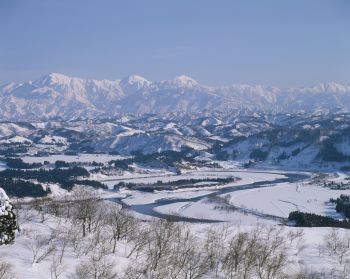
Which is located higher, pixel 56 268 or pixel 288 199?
pixel 56 268

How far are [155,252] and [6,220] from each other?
14.4 m

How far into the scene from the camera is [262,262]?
44.5 meters

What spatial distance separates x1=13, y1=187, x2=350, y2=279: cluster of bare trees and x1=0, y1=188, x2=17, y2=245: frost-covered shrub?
2.93 metres

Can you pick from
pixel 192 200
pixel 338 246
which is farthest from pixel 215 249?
pixel 192 200

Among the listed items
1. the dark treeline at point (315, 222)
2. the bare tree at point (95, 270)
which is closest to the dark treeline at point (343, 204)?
the dark treeline at point (315, 222)

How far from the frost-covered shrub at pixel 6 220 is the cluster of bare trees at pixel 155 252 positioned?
2.93m

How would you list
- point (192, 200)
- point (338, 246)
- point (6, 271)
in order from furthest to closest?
1. point (192, 200)
2. point (338, 246)
3. point (6, 271)

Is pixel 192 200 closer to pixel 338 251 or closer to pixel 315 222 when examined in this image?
pixel 315 222

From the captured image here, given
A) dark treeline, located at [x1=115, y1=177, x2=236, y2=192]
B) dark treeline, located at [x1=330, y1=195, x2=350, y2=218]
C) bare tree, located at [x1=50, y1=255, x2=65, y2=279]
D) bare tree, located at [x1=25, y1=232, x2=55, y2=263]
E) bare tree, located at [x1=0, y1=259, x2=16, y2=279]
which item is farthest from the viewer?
dark treeline, located at [x1=115, y1=177, x2=236, y2=192]

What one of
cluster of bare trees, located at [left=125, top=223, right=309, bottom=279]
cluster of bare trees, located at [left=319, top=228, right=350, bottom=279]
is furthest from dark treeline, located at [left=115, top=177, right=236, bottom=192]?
cluster of bare trees, located at [left=125, top=223, right=309, bottom=279]

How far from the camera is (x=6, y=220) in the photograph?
38.9 m

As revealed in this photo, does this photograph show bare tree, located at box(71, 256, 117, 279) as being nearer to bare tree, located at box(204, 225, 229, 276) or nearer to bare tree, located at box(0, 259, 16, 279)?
bare tree, located at box(0, 259, 16, 279)

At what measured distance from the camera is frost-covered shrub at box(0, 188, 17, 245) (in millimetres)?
38219

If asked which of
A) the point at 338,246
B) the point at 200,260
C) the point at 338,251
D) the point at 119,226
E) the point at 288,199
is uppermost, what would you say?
the point at 119,226
